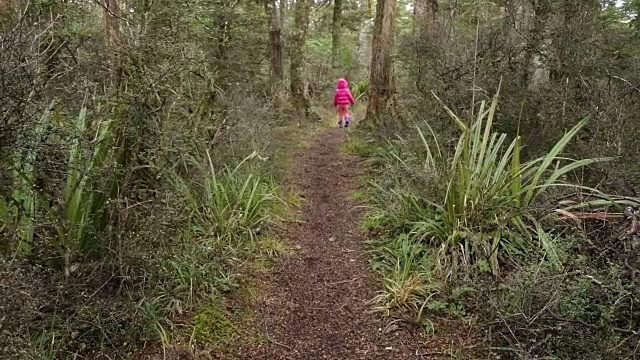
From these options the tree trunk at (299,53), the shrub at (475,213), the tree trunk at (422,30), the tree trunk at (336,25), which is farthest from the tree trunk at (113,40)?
the tree trunk at (336,25)

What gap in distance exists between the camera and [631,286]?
10.5 ft

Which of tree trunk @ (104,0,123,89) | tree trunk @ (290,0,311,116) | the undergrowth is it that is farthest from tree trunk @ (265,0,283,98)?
tree trunk @ (104,0,123,89)

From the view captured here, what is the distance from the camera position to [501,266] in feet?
14.7

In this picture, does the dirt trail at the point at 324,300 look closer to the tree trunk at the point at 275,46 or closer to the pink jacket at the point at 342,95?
the tree trunk at the point at 275,46

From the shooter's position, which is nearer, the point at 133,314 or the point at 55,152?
the point at 55,152

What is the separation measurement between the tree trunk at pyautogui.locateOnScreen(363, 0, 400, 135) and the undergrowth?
4.58 m

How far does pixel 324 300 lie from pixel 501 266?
156 centimetres

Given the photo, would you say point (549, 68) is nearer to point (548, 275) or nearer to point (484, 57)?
point (484, 57)

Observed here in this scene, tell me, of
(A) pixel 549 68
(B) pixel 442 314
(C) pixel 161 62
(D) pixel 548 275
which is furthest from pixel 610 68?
(C) pixel 161 62

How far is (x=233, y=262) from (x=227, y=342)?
1053mm

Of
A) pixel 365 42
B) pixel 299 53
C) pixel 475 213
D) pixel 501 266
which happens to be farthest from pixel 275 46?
pixel 365 42

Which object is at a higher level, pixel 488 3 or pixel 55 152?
pixel 488 3

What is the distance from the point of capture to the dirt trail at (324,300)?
3.76m

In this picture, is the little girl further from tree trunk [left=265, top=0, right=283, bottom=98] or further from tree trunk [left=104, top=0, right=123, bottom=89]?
tree trunk [left=104, top=0, right=123, bottom=89]
